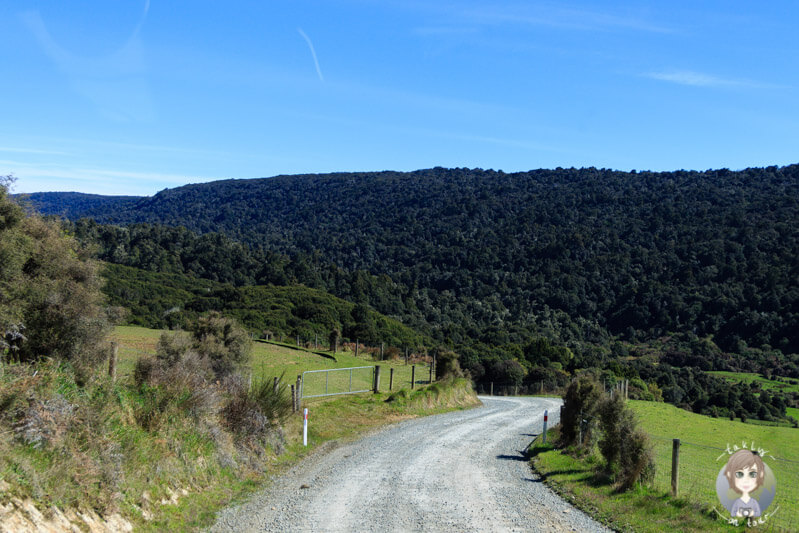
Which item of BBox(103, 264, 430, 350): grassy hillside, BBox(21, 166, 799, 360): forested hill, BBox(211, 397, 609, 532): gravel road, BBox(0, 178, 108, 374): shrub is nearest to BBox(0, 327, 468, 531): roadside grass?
BBox(211, 397, 609, 532): gravel road

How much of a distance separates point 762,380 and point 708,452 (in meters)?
66.8

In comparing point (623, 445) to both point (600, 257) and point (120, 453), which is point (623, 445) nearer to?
point (120, 453)

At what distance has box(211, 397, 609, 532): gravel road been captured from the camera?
33.0ft

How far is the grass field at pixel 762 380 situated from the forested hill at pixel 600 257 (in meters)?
15.6

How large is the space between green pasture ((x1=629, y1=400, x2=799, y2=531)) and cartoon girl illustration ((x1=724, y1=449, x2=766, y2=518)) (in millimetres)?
748

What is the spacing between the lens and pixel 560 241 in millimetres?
150125

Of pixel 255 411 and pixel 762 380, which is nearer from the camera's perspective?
pixel 255 411

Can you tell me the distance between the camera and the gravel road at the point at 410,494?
10.1 meters

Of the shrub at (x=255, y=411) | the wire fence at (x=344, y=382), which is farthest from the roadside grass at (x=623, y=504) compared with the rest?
the wire fence at (x=344, y=382)

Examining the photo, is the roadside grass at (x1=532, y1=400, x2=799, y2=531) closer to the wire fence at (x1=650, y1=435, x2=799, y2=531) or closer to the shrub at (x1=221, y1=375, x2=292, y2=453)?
the wire fence at (x1=650, y1=435, x2=799, y2=531)

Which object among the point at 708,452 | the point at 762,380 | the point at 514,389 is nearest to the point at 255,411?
the point at 708,452

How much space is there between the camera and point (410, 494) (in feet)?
40.0

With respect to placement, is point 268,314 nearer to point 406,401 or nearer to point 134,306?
point 134,306
